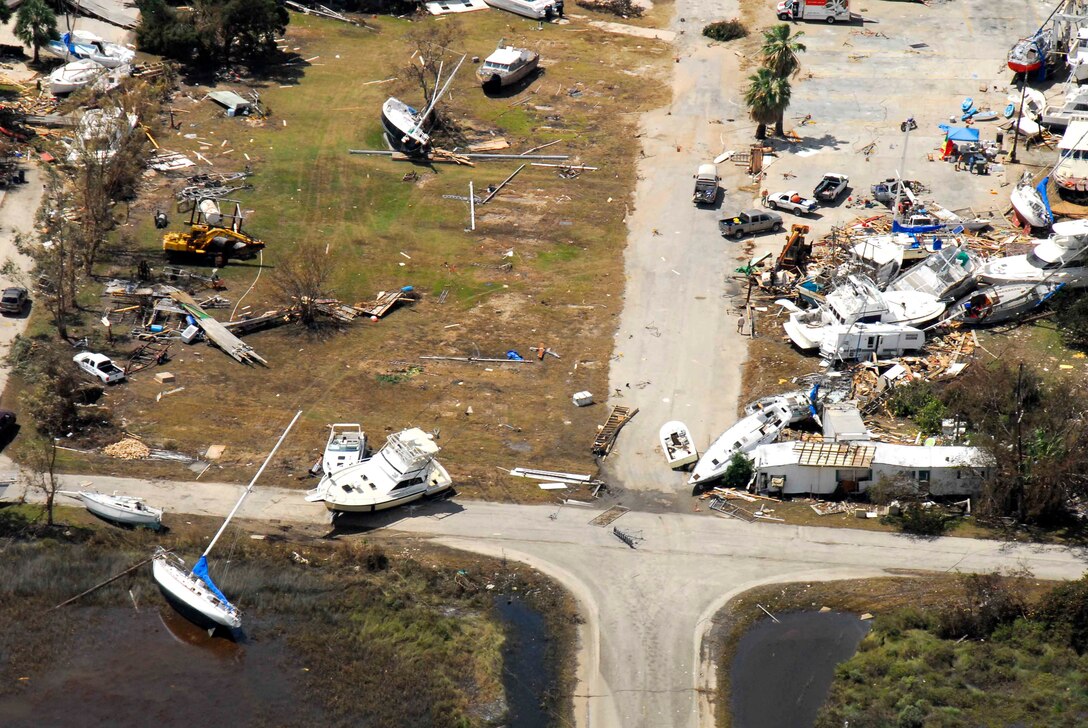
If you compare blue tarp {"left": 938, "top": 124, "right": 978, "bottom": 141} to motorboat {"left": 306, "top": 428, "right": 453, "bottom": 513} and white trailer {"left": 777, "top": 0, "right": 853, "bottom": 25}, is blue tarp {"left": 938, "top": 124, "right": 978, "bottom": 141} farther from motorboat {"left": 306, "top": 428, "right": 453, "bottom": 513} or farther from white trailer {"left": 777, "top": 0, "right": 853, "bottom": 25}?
motorboat {"left": 306, "top": 428, "right": 453, "bottom": 513}

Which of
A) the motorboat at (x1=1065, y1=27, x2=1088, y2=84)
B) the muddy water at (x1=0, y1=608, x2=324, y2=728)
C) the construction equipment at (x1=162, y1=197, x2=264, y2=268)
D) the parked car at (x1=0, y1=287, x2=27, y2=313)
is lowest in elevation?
the muddy water at (x1=0, y1=608, x2=324, y2=728)

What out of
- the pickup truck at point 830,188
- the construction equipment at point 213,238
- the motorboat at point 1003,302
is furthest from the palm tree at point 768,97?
the construction equipment at point 213,238

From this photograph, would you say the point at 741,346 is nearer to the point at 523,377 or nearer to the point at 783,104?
the point at 523,377

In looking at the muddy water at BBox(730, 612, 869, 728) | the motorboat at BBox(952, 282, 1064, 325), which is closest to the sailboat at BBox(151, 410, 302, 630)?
the muddy water at BBox(730, 612, 869, 728)

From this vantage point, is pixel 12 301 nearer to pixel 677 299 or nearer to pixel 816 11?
pixel 677 299

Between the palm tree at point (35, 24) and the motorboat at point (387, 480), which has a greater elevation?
the palm tree at point (35, 24)

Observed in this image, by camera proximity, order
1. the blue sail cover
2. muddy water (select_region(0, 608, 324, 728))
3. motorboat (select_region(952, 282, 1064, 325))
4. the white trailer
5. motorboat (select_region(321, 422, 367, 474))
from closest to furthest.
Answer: muddy water (select_region(0, 608, 324, 728)) → the blue sail cover → motorboat (select_region(321, 422, 367, 474)) → motorboat (select_region(952, 282, 1064, 325)) → the white trailer

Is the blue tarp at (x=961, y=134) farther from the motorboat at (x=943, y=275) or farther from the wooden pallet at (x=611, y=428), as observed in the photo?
the wooden pallet at (x=611, y=428)

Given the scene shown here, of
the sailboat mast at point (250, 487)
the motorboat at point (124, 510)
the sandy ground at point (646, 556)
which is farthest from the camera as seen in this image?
the motorboat at point (124, 510)
